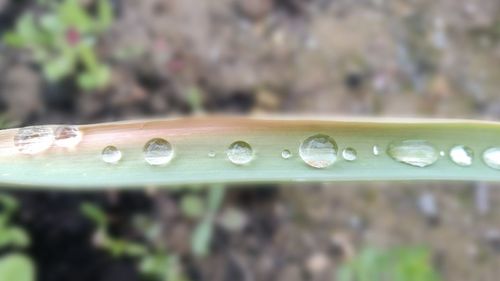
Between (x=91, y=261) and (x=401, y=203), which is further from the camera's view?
(x=401, y=203)

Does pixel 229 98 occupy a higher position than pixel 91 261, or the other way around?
pixel 229 98

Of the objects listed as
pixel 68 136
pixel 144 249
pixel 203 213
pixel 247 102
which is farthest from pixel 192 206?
pixel 68 136

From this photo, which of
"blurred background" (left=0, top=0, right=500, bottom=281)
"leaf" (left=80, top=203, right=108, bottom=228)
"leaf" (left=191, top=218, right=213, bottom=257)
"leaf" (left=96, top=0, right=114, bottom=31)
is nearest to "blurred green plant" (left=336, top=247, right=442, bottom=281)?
"blurred background" (left=0, top=0, right=500, bottom=281)

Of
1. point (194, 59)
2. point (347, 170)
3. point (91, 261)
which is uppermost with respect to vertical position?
Answer: point (194, 59)

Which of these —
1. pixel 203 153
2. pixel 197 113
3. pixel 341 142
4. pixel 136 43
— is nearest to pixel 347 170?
pixel 341 142

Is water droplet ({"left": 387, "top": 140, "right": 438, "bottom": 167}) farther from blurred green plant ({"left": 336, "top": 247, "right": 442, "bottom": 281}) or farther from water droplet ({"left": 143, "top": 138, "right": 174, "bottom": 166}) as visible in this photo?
blurred green plant ({"left": 336, "top": 247, "right": 442, "bottom": 281})

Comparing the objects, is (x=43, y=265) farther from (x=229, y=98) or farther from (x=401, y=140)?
(x=401, y=140)

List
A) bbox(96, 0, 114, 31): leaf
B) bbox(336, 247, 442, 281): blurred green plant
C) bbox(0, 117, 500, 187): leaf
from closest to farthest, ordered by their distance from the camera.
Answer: bbox(0, 117, 500, 187): leaf, bbox(336, 247, 442, 281): blurred green plant, bbox(96, 0, 114, 31): leaf

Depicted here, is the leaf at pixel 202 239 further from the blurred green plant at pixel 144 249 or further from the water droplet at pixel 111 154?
the water droplet at pixel 111 154
